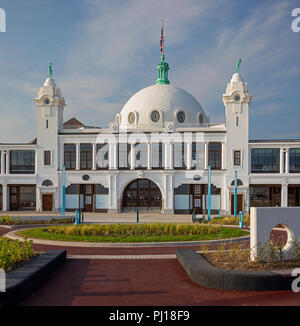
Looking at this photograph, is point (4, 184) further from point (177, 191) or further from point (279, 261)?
point (279, 261)

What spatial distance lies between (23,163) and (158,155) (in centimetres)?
1703

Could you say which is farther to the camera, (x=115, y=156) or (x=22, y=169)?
(x=22, y=169)

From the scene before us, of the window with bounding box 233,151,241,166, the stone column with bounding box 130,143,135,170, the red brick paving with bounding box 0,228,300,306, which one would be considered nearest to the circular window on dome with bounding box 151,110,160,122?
the stone column with bounding box 130,143,135,170

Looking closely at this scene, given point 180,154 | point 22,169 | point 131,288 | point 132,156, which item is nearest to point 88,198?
point 132,156

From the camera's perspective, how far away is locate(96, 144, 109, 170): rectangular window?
142 feet

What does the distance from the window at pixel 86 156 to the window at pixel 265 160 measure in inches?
761

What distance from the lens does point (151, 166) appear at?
140 feet

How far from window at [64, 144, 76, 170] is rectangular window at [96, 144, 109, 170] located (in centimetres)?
297

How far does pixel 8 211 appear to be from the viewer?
43.4 meters

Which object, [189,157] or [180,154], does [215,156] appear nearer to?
[189,157]

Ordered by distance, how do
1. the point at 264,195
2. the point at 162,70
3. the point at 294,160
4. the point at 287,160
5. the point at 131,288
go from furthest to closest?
the point at 162,70
the point at 264,195
the point at 294,160
the point at 287,160
the point at 131,288
